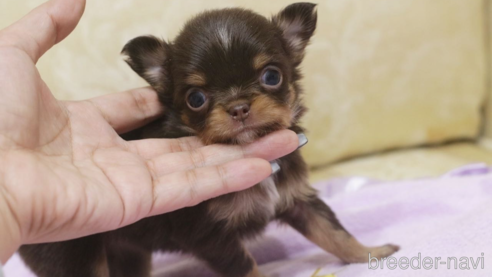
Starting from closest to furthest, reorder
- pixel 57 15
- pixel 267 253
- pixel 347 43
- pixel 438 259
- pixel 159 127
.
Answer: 1. pixel 57 15
2. pixel 438 259
3. pixel 159 127
4. pixel 267 253
5. pixel 347 43

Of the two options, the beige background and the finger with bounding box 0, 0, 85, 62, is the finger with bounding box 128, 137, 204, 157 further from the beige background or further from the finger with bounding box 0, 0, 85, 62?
the beige background

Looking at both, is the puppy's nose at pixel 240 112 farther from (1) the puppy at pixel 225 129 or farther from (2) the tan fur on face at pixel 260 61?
(2) the tan fur on face at pixel 260 61

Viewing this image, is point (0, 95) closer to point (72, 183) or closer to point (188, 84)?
point (72, 183)

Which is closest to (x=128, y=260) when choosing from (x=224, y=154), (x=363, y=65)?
(x=224, y=154)

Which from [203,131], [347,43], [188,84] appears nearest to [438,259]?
[203,131]

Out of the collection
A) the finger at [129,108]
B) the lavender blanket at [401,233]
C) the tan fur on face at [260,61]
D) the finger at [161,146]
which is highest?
the tan fur on face at [260,61]

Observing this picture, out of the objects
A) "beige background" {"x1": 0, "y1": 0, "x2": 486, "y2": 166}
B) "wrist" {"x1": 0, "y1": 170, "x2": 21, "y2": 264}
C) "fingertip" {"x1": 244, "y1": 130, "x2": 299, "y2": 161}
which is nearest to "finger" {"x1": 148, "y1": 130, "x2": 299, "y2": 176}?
"fingertip" {"x1": 244, "y1": 130, "x2": 299, "y2": 161}

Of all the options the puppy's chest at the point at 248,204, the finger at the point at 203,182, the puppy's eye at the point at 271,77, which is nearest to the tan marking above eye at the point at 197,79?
the puppy's eye at the point at 271,77

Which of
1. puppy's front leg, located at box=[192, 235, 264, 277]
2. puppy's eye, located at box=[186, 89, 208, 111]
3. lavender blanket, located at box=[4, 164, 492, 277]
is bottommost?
lavender blanket, located at box=[4, 164, 492, 277]
